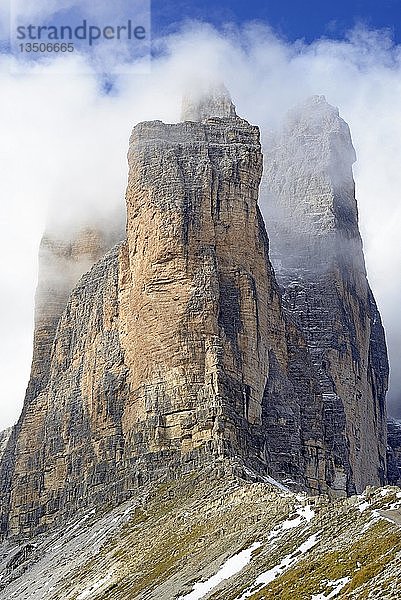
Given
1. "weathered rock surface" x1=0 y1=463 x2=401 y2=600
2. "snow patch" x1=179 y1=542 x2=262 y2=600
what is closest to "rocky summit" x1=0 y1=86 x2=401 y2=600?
"snow patch" x1=179 y1=542 x2=262 y2=600

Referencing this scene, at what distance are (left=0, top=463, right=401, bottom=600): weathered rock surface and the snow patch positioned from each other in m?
0.14

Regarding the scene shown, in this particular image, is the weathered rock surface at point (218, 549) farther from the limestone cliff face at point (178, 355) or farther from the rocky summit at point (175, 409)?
the limestone cliff face at point (178, 355)

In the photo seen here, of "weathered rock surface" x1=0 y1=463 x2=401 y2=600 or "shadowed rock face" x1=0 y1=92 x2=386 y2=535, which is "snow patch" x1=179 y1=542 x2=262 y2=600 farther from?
"shadowed rock face" x1=0 y1=92 x2=386 y2=535

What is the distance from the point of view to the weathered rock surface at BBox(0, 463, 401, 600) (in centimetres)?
8475

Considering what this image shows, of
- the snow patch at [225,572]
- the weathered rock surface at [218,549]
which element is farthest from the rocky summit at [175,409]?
the weathered rock surface at [218,549]

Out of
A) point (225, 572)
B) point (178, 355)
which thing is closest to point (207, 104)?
point (178, 355)

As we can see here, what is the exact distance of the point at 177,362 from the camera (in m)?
142

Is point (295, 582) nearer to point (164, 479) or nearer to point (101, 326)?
point (164, 479)

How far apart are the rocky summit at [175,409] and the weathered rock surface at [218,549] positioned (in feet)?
0.95

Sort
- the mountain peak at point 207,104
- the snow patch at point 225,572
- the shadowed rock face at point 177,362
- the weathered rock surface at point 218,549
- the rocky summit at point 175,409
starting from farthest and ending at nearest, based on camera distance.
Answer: the mountain peak at point 207,104
the shadowed rock face at point 177,362
the rocky summit at point 175,409
the snow patch at point 225,572
the weathered rock surface at point 218,549

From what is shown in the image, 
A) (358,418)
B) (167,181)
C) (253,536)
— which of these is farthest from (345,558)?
(358,418)

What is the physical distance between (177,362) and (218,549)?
35947mm

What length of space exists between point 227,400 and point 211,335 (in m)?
7.57

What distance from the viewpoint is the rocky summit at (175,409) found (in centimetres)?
11669
